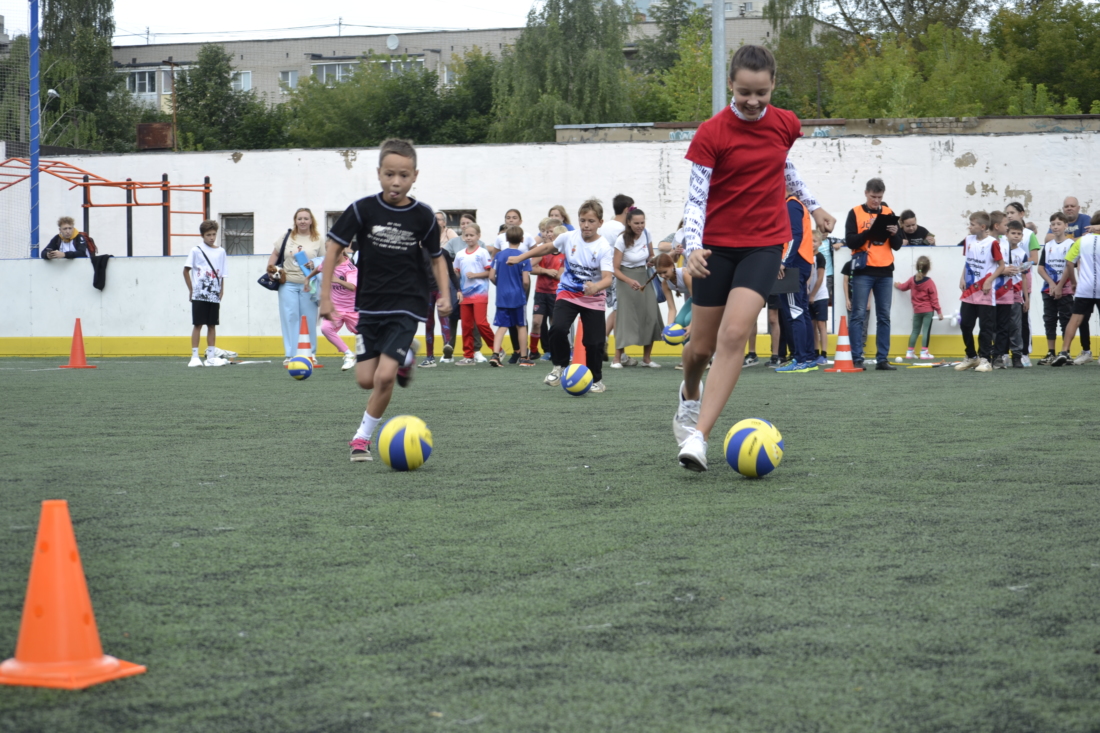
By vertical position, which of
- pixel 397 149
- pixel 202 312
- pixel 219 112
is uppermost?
pixel 219 112

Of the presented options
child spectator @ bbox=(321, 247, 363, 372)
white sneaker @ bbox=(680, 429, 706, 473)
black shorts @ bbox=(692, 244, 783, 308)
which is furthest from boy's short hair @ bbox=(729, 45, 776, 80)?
child spectator @ bbox=(321, 247, 363, 372)

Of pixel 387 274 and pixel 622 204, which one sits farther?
pixel 622 204

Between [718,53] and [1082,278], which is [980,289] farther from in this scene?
[718,53]

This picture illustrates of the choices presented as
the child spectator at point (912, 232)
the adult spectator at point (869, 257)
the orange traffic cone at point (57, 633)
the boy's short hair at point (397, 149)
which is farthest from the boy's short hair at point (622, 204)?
the orange traffic cone at point (57, 633)

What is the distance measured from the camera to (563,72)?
2159 inches

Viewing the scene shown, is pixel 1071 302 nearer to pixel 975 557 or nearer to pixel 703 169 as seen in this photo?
pixel 703 169

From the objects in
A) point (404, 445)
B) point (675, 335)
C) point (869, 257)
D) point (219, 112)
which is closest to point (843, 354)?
point (869, 257)

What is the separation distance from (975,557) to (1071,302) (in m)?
13.0

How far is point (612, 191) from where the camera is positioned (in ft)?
90.9

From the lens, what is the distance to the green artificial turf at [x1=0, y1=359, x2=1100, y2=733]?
262cm

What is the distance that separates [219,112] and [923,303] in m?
67.0

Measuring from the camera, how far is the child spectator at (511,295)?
1644 centimetres

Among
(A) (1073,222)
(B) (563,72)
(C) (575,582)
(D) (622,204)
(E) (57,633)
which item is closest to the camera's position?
(E) (57,633)

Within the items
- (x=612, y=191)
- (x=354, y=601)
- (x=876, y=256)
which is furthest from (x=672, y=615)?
(x=612, y=191)
